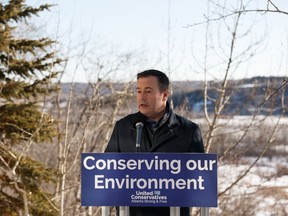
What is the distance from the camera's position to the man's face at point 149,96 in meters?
2.91

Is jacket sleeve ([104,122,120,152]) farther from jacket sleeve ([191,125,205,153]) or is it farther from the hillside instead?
the hillside

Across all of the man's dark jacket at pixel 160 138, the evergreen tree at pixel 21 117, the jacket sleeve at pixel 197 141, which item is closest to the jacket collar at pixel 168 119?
the man's dark jacket at pixel 160 138

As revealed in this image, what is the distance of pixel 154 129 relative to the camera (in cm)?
299

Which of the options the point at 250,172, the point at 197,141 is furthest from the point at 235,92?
the point at 197,141

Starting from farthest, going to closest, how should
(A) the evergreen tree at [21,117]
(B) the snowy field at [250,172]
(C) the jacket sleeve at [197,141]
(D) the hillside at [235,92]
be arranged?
(B) the snowy field at [250,172]
(D) the hillside at [235,92]
(A) the evergreen tree at [21,117]
(C) the jacket sleeve at [197,141]

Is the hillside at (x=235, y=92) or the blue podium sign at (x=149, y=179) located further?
the hillside at (x=235, y=92)

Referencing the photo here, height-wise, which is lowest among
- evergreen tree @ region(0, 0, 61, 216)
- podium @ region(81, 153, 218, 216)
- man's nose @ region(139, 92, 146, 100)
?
podium @ region(81, 153, 218, 216)

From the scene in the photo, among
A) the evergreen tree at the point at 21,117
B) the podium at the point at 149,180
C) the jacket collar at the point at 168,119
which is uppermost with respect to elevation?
the evergreen tree at the point at 21,117

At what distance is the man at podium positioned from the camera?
9.60 feet

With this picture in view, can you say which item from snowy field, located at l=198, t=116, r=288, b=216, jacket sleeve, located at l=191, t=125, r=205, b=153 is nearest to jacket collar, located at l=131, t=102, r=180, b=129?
jacket sleeve, located at l=191, t=125, r=205, b=153

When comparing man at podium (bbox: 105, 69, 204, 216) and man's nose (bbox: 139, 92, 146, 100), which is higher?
man's nose (bbox: 139, 92, 146, 100)

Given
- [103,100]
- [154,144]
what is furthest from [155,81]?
[103,100]

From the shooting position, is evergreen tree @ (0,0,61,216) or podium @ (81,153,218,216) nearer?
podium @ (81,153,218,216)

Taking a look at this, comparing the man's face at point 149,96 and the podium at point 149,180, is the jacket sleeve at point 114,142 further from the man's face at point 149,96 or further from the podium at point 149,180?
the man's face at point 149,96
